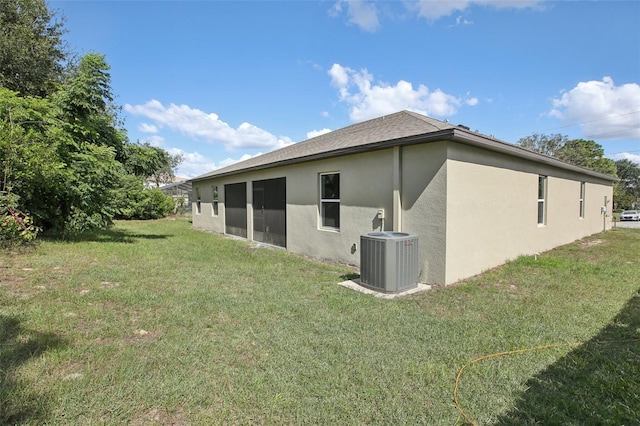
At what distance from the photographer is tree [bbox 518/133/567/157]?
3747 cm

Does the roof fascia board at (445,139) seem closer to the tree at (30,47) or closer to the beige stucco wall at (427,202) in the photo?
the beige stucco wall at (427,202)

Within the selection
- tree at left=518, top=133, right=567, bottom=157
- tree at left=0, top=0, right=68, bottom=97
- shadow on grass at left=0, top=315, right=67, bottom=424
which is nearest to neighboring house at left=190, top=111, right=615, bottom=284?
shadow on grass at left=0, top=315, right=67, bottom=424

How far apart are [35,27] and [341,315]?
1866 cm

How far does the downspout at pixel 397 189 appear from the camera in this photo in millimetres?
6152

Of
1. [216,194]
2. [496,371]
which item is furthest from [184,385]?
[216,194]

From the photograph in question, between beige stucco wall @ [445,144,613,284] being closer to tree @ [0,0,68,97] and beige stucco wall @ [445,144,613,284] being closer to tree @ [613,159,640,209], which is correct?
tree @ [0,0,68,97]

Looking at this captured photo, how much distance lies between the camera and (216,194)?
1573cm

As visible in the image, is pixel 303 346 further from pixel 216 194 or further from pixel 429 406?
pixel 216 194

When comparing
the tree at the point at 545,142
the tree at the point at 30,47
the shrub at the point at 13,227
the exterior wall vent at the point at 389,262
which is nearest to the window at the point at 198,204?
the tree at the point at 30,47

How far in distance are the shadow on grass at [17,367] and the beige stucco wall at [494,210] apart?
18.4 ft

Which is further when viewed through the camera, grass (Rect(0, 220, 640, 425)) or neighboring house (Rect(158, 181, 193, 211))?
neighboring house (Rect(158, 181, 193, 211))

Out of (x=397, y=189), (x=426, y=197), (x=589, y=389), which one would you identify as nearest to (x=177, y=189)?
(x=397, y=189)

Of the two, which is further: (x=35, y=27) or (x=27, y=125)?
(x=35, y=27)

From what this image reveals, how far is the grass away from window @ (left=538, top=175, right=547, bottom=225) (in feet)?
11.6
